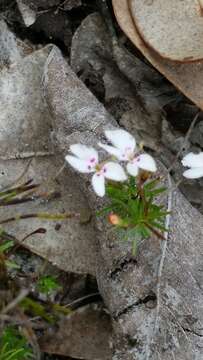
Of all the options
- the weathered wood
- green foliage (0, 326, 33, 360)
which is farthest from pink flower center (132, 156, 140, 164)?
green foliage (0, 326, 33, 360)

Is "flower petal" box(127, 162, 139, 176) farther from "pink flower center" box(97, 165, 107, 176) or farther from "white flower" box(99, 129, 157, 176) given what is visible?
Result: "pink flower center" box(97, 165, 107, 176)

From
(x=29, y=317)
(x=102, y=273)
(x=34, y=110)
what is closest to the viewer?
(x=29, y=317)

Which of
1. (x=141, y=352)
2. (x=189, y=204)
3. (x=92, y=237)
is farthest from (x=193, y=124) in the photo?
(x=141, y=352)

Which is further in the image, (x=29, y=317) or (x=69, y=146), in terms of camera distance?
(x=69, y=146)

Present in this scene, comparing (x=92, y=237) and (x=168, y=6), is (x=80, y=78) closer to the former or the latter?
(x=168, y=6)

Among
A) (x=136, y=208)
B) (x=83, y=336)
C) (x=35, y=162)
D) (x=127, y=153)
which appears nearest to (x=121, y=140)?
(x=127, y=153)

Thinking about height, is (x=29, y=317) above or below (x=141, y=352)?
above

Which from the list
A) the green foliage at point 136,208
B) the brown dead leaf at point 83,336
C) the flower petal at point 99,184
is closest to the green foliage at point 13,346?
the brown dead leaf at point 83,336

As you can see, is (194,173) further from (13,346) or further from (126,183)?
(13,346)

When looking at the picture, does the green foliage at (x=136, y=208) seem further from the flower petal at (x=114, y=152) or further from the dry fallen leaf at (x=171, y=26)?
the dry fallen leaf at (x=171, y=26)
